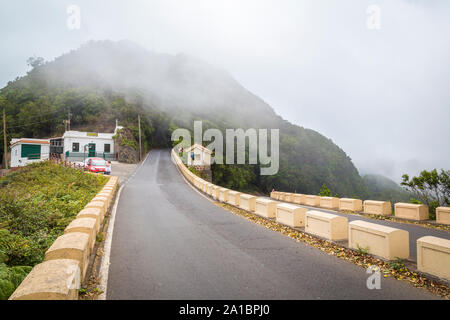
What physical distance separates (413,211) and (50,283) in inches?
558

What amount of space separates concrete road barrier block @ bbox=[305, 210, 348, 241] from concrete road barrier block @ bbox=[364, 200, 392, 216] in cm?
798

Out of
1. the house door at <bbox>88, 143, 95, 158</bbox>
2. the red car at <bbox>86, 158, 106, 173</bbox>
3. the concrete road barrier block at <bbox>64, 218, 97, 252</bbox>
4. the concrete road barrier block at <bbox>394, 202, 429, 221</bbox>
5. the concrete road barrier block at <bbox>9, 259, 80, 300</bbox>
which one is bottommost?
the concrete road barrier block at <bbox>394, 202, 429, 221</bbox>

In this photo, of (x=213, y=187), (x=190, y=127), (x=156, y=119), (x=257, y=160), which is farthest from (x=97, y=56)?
(x=213, y=187)

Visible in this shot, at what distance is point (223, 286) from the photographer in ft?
13.7

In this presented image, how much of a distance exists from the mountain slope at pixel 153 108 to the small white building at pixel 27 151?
52.7ft

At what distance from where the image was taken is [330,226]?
6.95m

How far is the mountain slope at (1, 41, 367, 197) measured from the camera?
57.9 metres

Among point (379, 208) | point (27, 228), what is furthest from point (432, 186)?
point (27, 228)

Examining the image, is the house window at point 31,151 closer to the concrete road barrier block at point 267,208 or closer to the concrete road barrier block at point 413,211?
the concrete road barrier block at point 267,208

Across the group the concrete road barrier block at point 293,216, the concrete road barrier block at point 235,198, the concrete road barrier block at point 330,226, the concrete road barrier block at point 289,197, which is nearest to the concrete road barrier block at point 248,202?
the concrete road barrier block at point 235,198

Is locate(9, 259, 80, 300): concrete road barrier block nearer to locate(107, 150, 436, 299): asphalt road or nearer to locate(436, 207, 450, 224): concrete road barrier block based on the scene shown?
locate(107, 150, 436, 299): asphalt road

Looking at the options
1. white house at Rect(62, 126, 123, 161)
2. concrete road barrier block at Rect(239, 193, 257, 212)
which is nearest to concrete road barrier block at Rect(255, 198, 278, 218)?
concrete road barrier block at Rect(239, 193, 257, 212)

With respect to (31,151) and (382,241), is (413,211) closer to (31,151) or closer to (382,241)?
(382,241)
